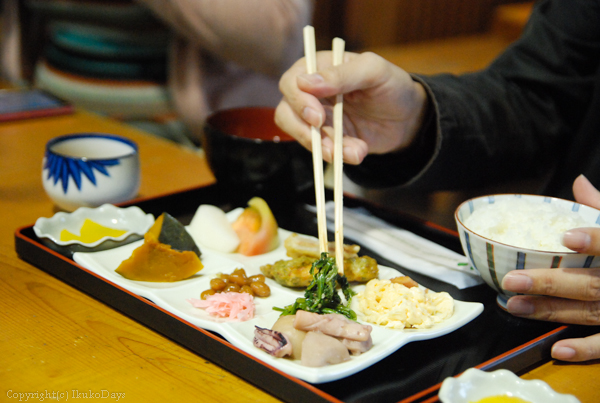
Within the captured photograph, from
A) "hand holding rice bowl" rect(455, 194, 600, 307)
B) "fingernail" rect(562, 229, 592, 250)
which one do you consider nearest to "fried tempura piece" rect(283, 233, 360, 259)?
"hand holding rice bowl" rect(455, 194, 600, 307)

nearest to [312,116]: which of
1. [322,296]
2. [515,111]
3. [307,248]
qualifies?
[307,248]

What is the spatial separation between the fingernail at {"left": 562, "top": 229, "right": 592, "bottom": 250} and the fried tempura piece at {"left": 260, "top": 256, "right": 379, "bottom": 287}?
388mm

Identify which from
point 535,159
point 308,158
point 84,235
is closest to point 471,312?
point 308,158

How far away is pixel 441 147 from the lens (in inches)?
58.7

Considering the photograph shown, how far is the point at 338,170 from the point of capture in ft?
4.14

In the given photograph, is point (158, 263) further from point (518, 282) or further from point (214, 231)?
point (518, 282)

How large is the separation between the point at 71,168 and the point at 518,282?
1047 mm

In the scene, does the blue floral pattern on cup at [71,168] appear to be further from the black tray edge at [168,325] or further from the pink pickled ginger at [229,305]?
the pink pickled ginger at [229,305]

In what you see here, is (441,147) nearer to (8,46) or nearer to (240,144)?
(240,144)

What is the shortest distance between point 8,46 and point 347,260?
2.43 metres

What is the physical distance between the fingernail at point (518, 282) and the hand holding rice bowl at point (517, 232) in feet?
0.11

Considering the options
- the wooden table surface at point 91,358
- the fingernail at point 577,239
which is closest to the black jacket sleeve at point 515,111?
the fingernail at point 577,239

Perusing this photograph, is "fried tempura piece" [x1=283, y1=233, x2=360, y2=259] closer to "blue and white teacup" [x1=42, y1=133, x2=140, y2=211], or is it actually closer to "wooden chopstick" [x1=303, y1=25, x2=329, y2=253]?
"wooden chopstick" [x1=303, y1=25, x2=329, y2=253]

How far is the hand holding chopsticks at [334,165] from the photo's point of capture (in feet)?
3.89
